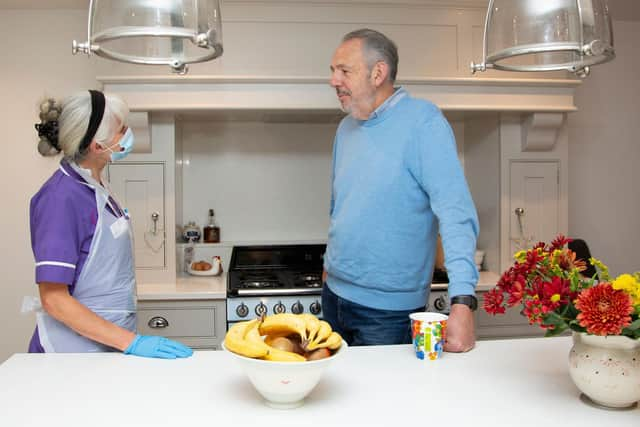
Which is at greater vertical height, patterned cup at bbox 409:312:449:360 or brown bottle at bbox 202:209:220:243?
brown bottle at bbox 202:209:220:243

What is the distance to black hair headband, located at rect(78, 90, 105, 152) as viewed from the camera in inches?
71.8

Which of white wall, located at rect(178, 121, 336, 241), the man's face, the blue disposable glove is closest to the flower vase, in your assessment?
the blue disposable glove

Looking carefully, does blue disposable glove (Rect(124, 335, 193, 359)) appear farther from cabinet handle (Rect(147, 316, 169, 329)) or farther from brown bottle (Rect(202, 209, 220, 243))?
brown bottle (Rect(202, 209, 220, 243))

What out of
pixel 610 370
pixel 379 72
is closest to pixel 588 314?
pixel 610 370

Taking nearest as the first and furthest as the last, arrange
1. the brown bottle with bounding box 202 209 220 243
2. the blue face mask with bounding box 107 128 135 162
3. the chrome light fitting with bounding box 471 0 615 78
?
the chrome light fitting with bounding box 471 0 615 78, the blue face mask with bounding box 107 128 135 162, the brown bottle with bounding box 202 209 220 243

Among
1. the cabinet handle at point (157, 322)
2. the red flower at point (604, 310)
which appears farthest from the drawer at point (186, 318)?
the red flower at point (604, 310)

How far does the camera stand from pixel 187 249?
11.3ft

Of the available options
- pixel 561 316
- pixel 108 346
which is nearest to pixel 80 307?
pixel 108 346

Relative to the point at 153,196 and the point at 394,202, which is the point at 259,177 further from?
the point at 394,202

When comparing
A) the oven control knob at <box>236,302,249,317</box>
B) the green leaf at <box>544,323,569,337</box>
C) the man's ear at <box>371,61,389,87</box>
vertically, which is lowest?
the oven control knob at <box>236,302,249,317</box>

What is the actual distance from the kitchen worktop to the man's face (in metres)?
1.25

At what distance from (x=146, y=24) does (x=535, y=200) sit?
2.60 m

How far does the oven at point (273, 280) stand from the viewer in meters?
2.96

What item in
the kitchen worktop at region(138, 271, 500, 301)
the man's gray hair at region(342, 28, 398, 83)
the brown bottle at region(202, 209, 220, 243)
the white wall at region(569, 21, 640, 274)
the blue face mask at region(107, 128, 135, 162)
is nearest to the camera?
the blue face mask at region(107, 128, 135, 162)
